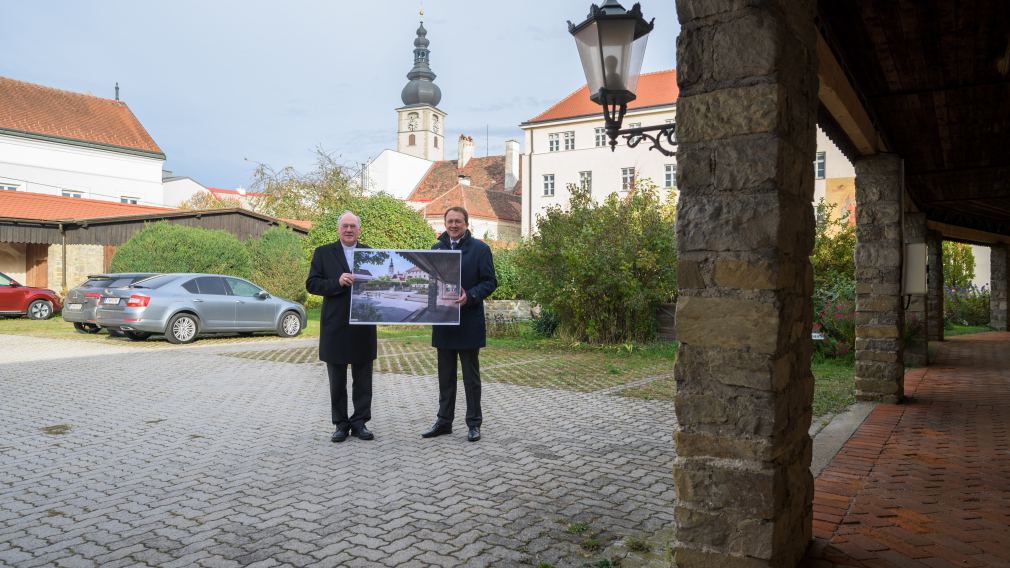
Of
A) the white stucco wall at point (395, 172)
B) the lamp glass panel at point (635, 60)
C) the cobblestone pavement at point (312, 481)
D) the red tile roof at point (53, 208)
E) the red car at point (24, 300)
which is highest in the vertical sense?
the white stucco wall at point (395, 172)

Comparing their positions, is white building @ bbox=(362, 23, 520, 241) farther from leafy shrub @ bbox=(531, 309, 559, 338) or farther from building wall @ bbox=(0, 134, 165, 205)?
leafy shrub @ bbox=(531, 309, 559, 338)

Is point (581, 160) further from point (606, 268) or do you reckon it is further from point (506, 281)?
point (606, 268)

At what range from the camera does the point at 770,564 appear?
2838 millimetres

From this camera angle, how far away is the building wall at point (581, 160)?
39250 mm

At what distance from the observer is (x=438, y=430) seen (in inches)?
240

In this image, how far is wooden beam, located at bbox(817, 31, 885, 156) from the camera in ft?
15.6

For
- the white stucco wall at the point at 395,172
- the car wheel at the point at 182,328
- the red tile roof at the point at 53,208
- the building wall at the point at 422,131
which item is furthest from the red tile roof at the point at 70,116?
the building wall at the point at 422,131

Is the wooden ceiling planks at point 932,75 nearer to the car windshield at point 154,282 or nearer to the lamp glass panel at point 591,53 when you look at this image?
the lamp glass panel at point 591,53

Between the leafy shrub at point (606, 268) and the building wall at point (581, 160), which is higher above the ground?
the building wall at point (581, 160)

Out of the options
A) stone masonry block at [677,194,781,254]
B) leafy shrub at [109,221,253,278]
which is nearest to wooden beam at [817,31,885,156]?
stone masonry block at [677,194,781,254]

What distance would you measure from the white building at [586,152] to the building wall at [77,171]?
73.4ft

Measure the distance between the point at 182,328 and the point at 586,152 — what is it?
30525 mm

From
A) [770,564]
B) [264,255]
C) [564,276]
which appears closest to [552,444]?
[770,564]

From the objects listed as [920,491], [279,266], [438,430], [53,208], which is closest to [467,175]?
[53,208]
